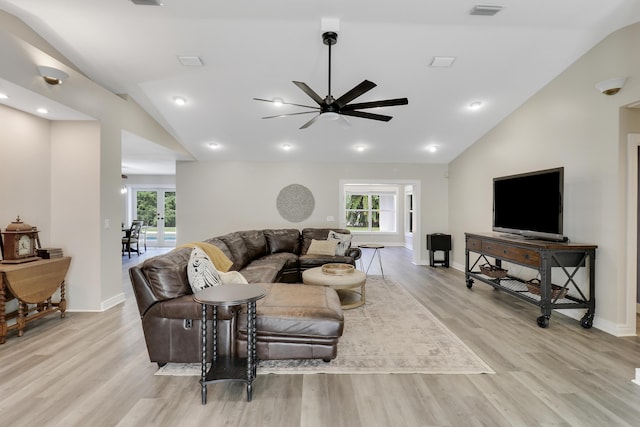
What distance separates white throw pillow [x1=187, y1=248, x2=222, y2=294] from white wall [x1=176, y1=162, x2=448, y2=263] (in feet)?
13.8

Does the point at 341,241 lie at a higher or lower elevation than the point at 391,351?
higher

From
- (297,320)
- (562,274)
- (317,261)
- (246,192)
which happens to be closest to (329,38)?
(297,320)

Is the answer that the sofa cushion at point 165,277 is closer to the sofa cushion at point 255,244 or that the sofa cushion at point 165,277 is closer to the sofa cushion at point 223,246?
the sofa cushion at point 223,246

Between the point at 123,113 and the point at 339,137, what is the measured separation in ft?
11.1

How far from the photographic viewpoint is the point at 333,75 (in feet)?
12.5

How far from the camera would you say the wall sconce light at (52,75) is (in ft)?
9.63

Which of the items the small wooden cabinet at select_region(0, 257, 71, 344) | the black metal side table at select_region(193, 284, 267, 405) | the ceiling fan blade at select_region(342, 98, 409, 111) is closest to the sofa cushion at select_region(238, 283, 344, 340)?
the black metal side table at select_region(193, 284, 267, 405)

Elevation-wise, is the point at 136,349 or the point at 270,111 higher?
the point at 270,111

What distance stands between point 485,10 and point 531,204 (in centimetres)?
239

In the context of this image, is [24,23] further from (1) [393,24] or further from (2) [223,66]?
(1) [393,24]

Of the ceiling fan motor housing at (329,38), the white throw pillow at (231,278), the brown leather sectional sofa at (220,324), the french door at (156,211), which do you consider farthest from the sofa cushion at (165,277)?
the french door at (156,211)

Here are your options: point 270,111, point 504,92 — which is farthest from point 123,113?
point 504,92

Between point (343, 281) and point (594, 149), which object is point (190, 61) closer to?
point (343, 281)

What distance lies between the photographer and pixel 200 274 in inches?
101
